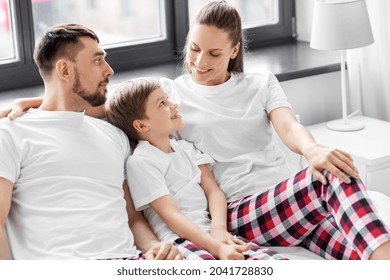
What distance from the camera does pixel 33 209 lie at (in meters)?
1.99

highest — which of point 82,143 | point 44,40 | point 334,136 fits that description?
point 44,40

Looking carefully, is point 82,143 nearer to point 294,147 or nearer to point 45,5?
point 294,147

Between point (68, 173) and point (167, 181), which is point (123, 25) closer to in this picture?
point (167, 181)

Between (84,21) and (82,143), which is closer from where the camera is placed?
(82,143)

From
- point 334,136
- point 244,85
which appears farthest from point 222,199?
point 334,136

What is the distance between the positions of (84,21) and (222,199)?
1.33 m

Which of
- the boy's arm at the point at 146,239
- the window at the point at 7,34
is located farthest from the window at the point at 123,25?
the boy's arm at the point at 146,239

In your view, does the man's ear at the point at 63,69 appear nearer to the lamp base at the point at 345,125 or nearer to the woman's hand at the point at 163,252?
the woman's hand at the point at 163,252

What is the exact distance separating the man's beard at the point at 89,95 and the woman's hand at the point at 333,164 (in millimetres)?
574

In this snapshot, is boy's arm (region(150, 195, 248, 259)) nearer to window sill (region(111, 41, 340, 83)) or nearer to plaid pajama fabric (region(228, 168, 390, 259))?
plaid pajama fabric (region(228, 168, 390, 259))

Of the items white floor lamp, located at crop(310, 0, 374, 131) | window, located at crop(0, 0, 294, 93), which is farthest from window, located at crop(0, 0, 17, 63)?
white floor lamp, located at crop(310, 0, 374, 131)

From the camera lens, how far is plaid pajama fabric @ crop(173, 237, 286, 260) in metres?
2.00

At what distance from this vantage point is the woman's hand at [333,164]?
1.96 metres

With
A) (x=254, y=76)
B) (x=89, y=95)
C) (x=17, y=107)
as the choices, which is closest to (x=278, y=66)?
(x=254, y=76)
